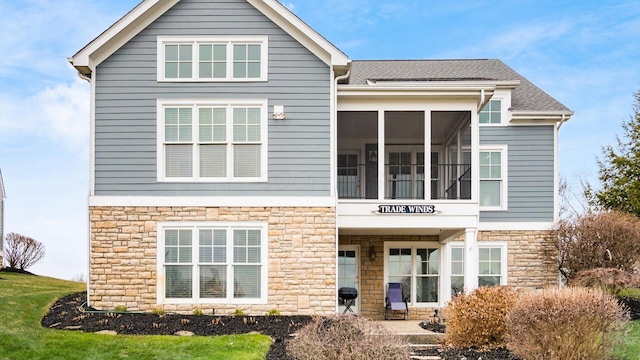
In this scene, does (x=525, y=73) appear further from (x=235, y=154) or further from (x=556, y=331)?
(x=556, y=331)

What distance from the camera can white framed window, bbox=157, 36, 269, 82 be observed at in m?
14.5

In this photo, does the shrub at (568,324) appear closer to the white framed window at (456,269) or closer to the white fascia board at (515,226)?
the white framed window at (456,269)

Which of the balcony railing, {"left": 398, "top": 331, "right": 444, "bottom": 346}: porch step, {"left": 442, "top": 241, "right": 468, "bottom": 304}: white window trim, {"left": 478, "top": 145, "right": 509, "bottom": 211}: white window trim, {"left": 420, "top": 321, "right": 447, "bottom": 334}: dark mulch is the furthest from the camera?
{"left": 478, "top": 145, "right": 509, "bottom": 211}: white window trim

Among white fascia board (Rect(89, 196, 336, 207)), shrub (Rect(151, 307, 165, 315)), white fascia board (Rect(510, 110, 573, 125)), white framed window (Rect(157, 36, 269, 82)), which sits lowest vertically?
shrub (Rect(151, 307, 165, 315))

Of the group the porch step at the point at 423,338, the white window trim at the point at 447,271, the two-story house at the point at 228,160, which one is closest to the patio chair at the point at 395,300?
the white window trim at the point at 447,271

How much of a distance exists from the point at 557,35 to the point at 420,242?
265 inches

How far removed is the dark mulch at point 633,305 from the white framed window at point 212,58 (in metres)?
10.9

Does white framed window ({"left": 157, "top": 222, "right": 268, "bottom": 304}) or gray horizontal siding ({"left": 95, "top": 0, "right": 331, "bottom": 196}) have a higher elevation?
gray horizontal siding ({"left": 95, "top": 0, "right": 331, "bottom": 196})

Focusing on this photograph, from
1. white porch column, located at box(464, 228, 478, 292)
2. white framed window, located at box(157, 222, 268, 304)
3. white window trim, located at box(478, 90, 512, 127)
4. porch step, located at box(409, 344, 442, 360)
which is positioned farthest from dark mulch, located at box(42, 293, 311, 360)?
white window trim, located at box(478, 90, 512, 127)

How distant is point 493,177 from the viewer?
18922 millimetres

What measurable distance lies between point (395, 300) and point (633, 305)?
21.3 ft

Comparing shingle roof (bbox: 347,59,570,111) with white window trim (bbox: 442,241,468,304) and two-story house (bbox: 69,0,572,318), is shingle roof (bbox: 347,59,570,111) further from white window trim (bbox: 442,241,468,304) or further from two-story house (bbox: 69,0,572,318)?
two-story house (bbox: 69,0,572,318)

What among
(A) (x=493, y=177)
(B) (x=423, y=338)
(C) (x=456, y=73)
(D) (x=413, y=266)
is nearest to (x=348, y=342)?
(B) (x=423, y=338)

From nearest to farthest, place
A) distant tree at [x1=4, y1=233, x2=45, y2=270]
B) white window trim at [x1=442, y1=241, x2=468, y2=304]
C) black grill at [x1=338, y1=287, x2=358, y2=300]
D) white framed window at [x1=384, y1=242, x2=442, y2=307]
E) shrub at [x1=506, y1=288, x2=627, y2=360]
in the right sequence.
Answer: shrub at [x1=506, y1=288, x2=627, y2=360] → black grill at [x1=338, y1=287, x2=358, y2=300] → white window trim at [x1=442, y1=241, x2=468, y2=304] → white framed window at [x1=384, y1=242, x2=442, y2=307] → distant tree at [x1=4, y1=233, x2=45, y2=270]
